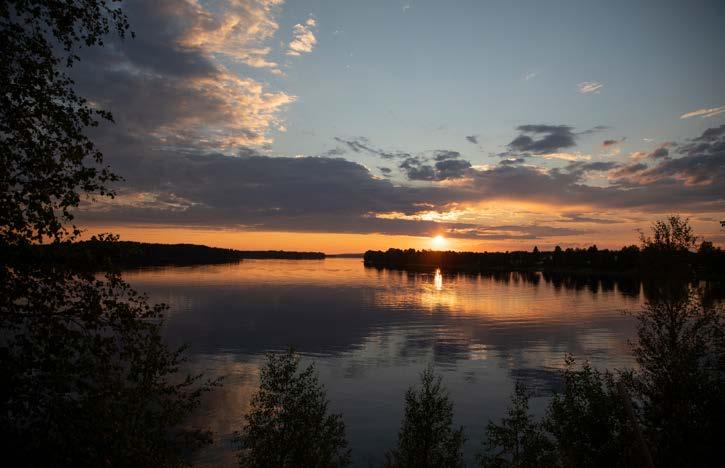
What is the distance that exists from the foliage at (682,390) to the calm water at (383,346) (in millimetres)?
21793

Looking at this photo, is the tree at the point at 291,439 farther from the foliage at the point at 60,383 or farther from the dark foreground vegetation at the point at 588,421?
the foliage at the point at 60,383

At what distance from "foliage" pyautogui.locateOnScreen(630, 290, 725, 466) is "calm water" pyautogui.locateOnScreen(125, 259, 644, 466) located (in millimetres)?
21793

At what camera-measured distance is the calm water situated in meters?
62.4

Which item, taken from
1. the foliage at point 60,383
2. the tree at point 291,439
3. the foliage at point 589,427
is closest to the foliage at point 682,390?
the foliage at point 589,427

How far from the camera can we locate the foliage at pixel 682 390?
26.9 meters

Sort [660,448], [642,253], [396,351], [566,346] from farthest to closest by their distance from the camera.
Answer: [566,346], [396,351], [642,253], [660,448]

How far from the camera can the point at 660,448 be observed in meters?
28.9

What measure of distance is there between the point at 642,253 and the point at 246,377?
2433 inches

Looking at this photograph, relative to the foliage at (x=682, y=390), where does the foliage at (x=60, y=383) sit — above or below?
above

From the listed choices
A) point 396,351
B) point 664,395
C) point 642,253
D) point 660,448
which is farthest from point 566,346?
point 660,448

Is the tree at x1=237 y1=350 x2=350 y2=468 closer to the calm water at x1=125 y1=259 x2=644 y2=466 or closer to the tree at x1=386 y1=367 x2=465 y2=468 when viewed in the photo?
the tree at x1=386 y1=367 x2=465 y2=468

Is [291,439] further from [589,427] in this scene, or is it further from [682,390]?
[682,390]

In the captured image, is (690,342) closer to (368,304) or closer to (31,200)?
(31,200)

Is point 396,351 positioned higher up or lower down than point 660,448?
lower down
